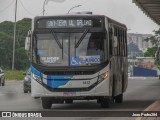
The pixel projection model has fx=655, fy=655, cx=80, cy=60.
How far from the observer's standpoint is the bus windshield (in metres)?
20.2

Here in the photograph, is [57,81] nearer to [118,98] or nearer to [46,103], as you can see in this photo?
[46,103]

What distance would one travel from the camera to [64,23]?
20531mm

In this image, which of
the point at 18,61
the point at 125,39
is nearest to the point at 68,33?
the point at 125,39

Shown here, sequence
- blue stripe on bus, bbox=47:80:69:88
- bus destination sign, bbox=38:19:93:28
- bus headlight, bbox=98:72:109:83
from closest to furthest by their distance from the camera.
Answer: blue stripe on bus, bbox=47:80:69:88, bus headlight, bbox=98:72:109:83, bus destination sign, bbox=38:19:93:28

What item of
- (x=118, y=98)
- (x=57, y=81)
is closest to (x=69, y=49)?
(x=57, y=81)

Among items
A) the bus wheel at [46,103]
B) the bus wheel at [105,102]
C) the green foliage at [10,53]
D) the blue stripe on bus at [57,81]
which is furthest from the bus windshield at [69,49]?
the green foliage at [10,53]

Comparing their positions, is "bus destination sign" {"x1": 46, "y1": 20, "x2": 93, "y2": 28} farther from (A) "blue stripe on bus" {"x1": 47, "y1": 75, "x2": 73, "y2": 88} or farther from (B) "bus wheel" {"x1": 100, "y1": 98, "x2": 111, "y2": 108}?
(B) "bus wheel" {"x1": 100, "y1": 98, "x2": 111, "y2": 108}

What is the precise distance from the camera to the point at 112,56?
21000mm

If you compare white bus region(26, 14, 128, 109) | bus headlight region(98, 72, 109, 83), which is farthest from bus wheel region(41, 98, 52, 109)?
bus headlight region(98, 72, 109, 83)

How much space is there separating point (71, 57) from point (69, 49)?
0.26 metres

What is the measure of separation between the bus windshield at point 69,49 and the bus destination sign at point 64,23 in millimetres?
274

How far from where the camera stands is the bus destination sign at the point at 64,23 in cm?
2053

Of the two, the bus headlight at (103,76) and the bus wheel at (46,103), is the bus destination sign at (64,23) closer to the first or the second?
the bus headlight at (103,76)

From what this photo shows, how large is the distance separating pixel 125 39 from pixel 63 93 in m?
6.19
